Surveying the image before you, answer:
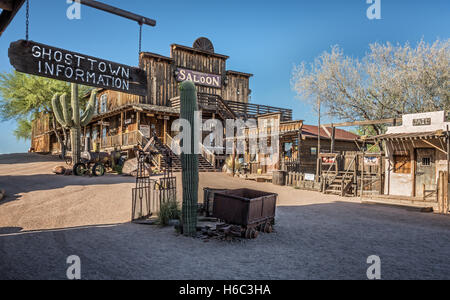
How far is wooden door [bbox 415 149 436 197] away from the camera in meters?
14.4

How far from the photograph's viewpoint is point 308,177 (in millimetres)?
17875

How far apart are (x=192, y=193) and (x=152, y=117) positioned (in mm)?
19122

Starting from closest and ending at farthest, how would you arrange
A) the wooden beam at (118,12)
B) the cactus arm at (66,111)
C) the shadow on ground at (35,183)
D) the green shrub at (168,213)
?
the wooden beam at (118,12) → the green shrub at (168,213) → the shadow on ground at (35,183) → the cactus arm at (66,111)

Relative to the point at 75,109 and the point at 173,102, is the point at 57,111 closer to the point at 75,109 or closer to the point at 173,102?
the point at 75,109

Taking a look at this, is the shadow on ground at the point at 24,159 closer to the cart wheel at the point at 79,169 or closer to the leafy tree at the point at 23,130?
the cart wheel at the point at 79,169

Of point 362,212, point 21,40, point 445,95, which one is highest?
point 445,95

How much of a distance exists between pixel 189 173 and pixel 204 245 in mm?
1768

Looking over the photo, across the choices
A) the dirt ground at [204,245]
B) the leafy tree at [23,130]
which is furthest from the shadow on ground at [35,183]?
the leafy tree at [23,130]

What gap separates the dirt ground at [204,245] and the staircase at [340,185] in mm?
4695

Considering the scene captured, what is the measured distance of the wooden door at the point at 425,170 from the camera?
1440 cm
